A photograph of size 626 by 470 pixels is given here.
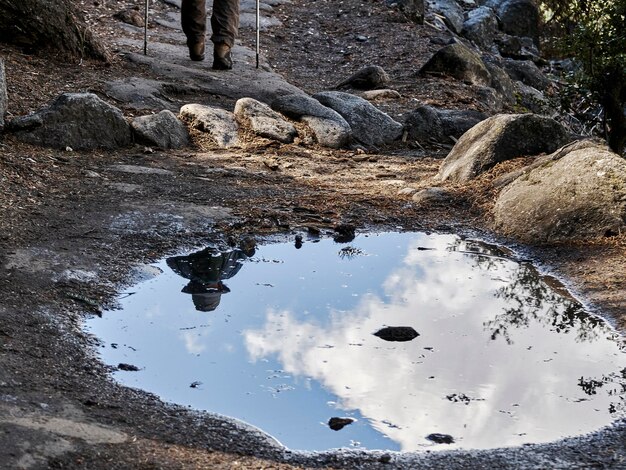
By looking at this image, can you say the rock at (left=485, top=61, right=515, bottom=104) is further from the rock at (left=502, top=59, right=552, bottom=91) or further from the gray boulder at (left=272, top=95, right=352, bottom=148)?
the gray boulder at (left=272, top=95, right=352, bottom=148)

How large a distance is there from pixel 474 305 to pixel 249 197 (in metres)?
2.34

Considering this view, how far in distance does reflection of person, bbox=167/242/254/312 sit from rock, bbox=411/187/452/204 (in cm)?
174

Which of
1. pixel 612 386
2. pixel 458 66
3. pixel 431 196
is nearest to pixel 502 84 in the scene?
pixel 458 66

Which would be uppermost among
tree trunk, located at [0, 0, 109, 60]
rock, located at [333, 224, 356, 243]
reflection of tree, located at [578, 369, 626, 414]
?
tree trunk, located at [0, 0, 109, 60]

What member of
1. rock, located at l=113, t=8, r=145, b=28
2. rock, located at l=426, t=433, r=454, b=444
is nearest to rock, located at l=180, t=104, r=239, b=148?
rock, located at l=113, t=8, r=145, b=28

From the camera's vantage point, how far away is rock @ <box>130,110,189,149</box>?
7965mm

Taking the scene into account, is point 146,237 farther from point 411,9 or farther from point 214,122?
point 411,9

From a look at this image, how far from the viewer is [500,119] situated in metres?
7.34

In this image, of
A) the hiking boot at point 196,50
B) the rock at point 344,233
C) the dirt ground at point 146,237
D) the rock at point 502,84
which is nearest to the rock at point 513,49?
the rock at point 502,84

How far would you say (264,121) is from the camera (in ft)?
28.3

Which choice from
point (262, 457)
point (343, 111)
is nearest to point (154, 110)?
point (343, 111)

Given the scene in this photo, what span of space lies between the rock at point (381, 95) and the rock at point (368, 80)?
0.43 meters

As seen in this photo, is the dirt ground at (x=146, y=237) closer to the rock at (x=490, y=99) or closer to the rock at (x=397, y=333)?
the rock at (x=490, y=99)

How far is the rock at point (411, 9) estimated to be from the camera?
52.0ft
